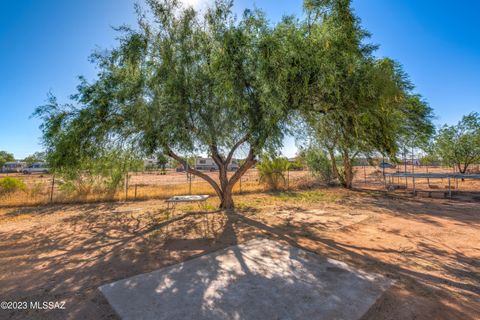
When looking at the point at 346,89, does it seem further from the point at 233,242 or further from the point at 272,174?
the point at 272,174

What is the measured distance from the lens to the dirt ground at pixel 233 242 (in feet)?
9.96

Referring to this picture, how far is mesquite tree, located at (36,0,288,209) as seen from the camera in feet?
22.0

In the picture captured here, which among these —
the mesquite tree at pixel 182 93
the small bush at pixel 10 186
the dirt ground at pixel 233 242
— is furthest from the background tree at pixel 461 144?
the small bush at pixel 10 186

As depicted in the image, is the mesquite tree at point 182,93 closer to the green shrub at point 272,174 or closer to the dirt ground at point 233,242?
the dirt ground at point 233,242

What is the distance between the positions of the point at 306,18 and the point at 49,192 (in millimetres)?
14285

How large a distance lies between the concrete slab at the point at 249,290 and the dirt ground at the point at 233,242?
24 cm

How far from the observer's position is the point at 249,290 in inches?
126

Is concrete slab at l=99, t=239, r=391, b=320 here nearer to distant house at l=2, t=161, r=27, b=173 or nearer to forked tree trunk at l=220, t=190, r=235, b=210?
forked tree trunk at l=220, t=190, r=235, b=210

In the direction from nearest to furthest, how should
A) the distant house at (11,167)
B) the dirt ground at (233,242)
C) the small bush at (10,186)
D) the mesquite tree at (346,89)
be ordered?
1. the dirt ground at (233,242)
2. the mesquite tree at (346,89)
3. the small bush at (10,186)
4. the distant house at (11,167)

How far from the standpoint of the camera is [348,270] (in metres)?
3.85

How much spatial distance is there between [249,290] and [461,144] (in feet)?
86.1

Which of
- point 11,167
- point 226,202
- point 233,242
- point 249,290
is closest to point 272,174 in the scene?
point 226,202

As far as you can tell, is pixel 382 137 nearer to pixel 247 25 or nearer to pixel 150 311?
pixel 247 25

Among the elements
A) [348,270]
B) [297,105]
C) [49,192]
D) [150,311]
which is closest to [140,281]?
[150,311]
